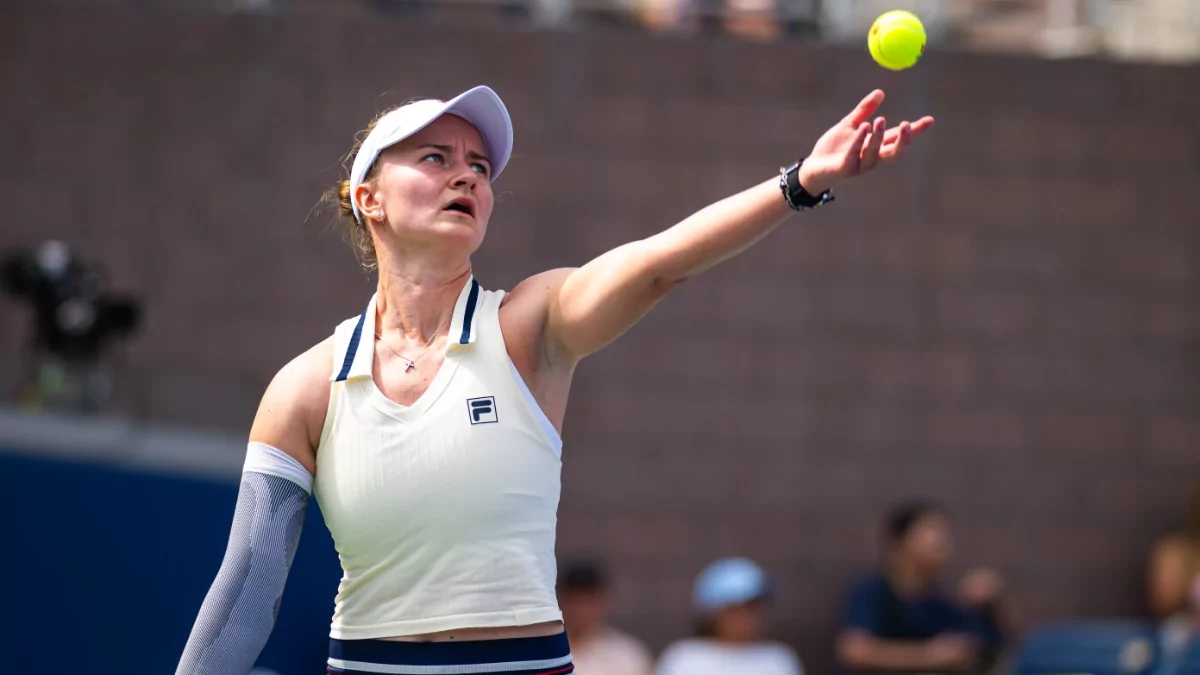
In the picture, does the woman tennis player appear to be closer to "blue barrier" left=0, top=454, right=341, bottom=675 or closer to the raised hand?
the raised hand

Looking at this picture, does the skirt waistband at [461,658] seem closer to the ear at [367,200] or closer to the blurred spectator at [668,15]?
the ear at [367,200]

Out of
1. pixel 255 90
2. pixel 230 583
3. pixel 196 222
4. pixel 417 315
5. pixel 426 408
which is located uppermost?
pixel 255 90

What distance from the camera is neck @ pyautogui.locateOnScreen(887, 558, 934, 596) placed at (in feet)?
23.6

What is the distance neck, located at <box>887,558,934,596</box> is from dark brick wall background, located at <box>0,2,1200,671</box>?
0.47m

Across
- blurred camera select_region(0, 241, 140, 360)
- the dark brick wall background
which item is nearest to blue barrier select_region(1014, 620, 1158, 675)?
the dark brick wall background

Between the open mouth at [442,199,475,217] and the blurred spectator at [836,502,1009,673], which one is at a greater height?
the open mouth at [442,199,475,217]

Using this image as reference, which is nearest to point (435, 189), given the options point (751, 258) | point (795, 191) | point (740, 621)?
point (795, 191)

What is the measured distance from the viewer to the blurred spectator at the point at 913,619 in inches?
275

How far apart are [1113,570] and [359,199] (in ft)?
20.1

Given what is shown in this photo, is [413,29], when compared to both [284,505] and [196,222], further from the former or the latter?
[284,505]

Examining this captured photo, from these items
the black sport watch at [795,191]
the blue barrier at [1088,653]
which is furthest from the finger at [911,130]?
the blue barrier at [1088,653]

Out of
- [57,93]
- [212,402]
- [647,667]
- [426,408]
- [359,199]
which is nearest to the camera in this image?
[426,408]

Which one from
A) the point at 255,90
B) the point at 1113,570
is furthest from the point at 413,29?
the point at 1113,570

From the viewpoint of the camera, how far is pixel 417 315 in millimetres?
2730
